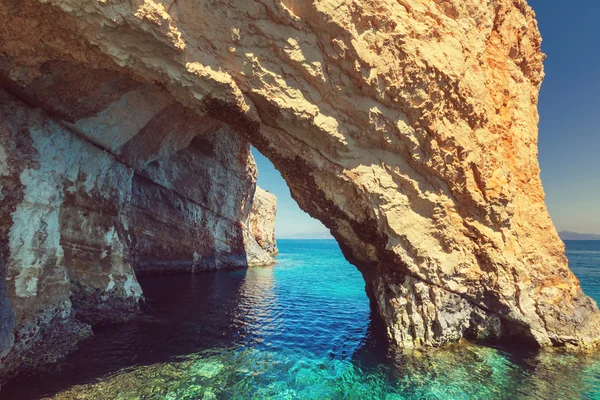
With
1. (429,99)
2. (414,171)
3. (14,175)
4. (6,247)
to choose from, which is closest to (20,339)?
(6,247)

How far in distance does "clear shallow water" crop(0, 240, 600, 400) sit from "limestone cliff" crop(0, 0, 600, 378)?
1.50m

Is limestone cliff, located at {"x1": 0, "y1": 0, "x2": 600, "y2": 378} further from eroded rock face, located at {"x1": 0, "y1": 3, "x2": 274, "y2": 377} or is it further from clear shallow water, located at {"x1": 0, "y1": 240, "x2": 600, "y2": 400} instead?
clear shallow water, located at {"x1": 0, "y1": 240, "x2": 600, "y2": 400}

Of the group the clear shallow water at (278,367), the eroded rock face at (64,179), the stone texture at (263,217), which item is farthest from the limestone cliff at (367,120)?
the stone texture at (263,217)

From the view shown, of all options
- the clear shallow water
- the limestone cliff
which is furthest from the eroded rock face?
the clear shallow water

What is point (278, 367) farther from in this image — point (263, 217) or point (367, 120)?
point (263, 217)

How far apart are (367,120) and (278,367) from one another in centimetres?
869

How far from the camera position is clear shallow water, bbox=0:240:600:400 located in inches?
330

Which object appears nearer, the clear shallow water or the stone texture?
the clear shallow water

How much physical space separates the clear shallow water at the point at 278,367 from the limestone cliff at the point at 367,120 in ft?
4.91

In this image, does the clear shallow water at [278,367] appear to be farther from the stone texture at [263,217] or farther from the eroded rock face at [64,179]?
the stone texture at [263,217]

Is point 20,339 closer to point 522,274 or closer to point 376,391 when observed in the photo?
point 376,391

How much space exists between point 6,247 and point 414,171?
13.1 meters

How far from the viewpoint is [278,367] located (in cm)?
996

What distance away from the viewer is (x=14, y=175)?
9.33 meters
